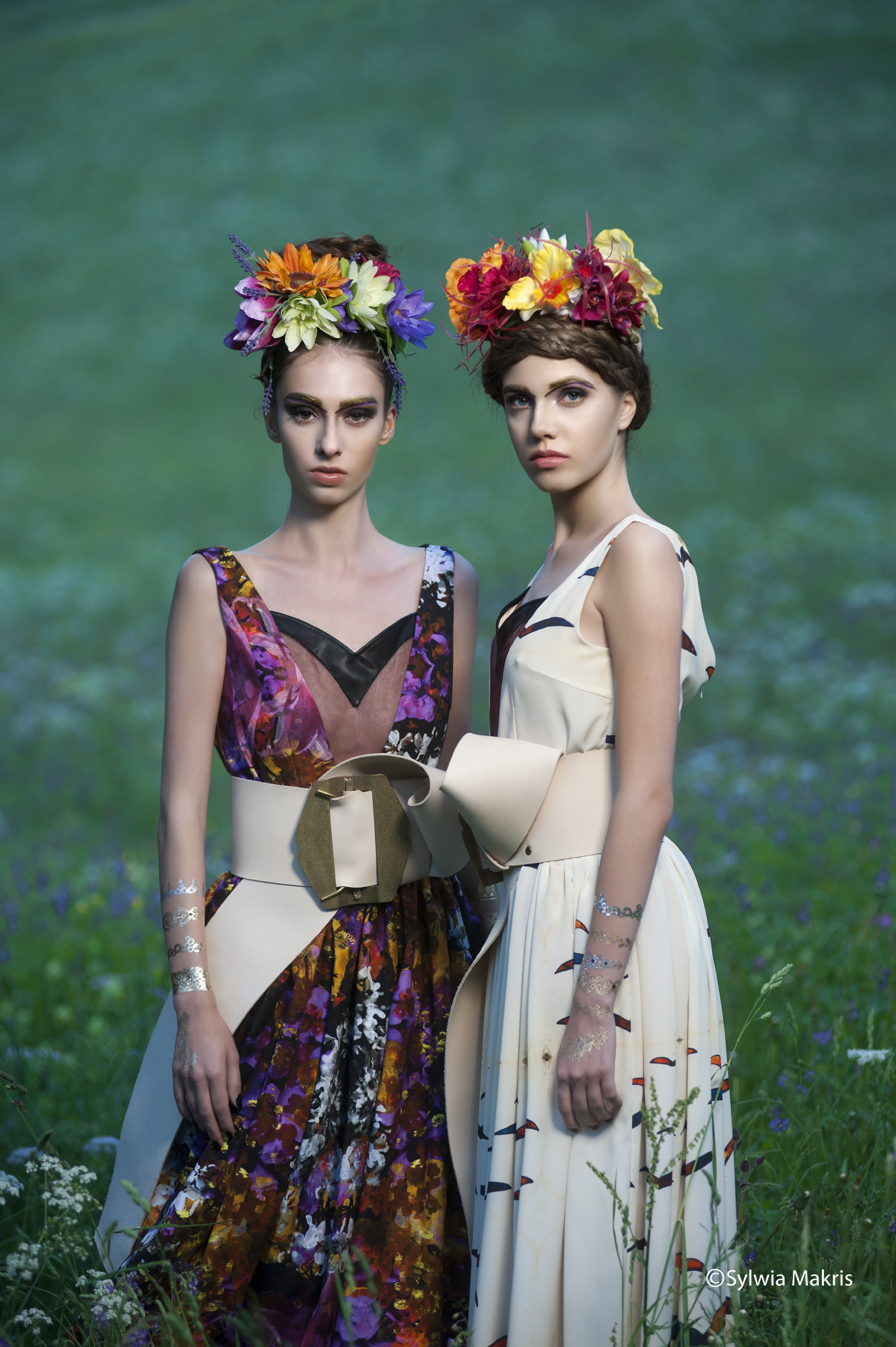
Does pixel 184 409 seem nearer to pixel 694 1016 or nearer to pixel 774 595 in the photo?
pixel 774 595

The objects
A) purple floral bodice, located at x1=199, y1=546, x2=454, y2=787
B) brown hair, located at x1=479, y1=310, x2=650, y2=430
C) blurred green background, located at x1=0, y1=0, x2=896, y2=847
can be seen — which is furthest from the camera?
blurred green background, located at x1=0, y1=0, x2=896, y2=847

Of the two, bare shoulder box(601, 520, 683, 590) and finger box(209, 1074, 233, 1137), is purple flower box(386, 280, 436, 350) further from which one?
finger box(209, 1074, 233, 1137)

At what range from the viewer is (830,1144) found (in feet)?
8.96

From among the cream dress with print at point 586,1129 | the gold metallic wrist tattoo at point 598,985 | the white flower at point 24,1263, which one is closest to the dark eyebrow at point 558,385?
the cream dress with print at point 586,1129

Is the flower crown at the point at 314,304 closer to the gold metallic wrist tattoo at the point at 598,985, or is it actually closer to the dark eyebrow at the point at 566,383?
the dark eyebrow at the point at 566,383

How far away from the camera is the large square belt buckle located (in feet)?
7.44

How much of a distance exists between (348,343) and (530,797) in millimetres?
1014

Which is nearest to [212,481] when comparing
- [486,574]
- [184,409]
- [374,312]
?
[184,409]

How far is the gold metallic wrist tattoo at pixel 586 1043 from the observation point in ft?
6.17

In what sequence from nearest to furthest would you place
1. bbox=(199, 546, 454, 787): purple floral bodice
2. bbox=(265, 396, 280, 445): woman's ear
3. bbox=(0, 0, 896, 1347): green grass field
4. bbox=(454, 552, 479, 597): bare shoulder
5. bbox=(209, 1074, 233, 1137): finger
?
bbox=(209, 1074, 233, 1137): finger
bbox=(199, 546, 454, 787): purple floral bodice
bbox=(265, 396, 280, 445): woman's ear
bbox=(454, 552, 479, 597): bare shoulder
bbox=(0, 0, 896, 1347): green grass field

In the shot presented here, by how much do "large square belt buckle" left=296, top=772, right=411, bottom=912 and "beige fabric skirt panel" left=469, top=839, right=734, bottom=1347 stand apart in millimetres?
344

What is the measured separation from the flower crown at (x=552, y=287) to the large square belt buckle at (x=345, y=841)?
32.9 inches

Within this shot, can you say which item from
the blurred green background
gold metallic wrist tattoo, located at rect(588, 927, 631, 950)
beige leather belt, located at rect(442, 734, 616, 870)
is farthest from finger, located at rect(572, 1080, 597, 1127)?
the blurred green background

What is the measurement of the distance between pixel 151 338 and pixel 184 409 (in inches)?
52.3
